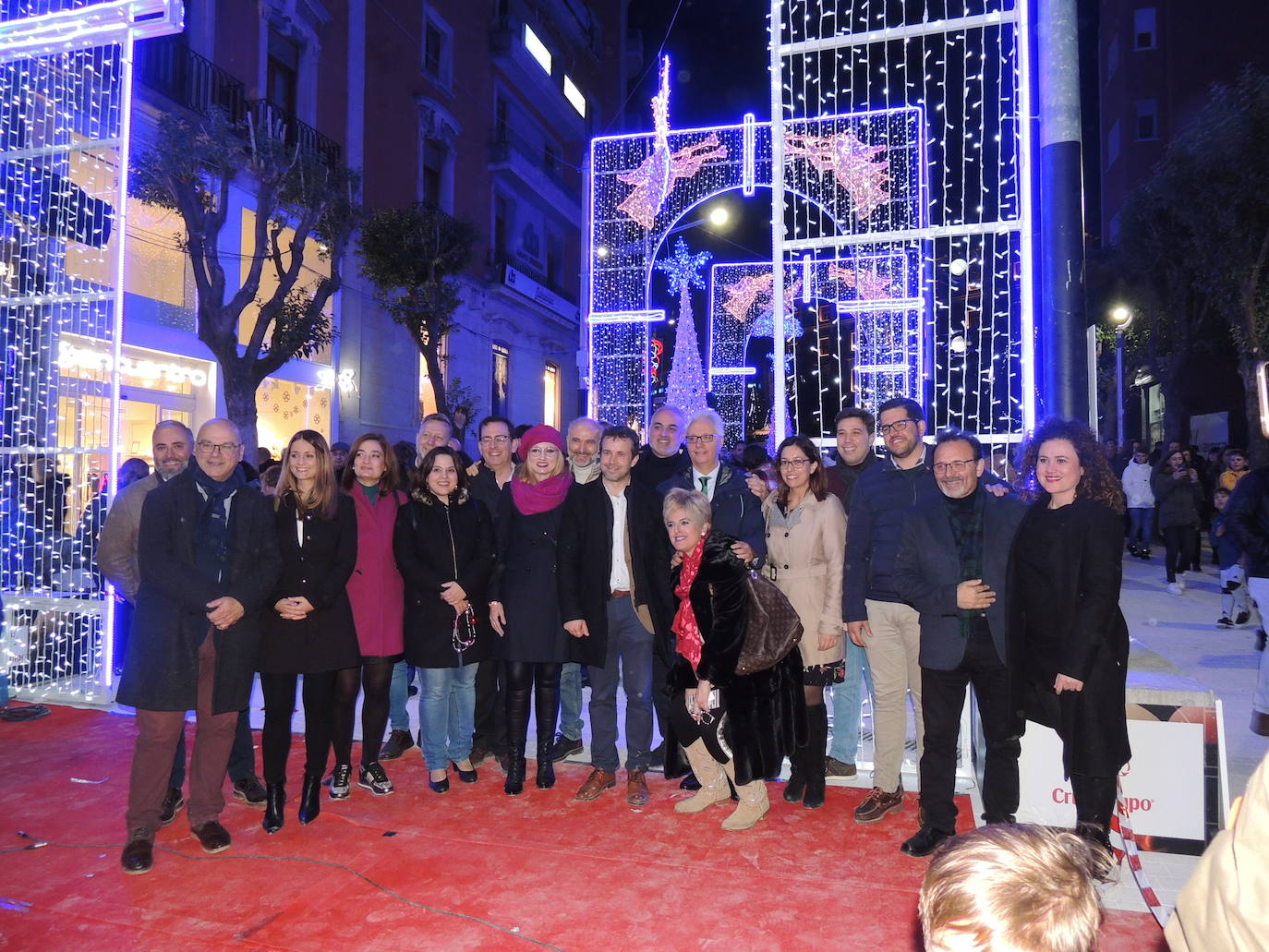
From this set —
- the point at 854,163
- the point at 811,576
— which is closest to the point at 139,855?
the point at 811,576

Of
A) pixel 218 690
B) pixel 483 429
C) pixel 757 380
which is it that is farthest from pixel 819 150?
pixel 757 380

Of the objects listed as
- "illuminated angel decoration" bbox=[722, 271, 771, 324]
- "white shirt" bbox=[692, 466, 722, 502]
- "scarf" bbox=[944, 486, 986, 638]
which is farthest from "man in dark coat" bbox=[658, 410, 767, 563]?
"illuminated angel decoration" bbox=[722, 271, 771, 324]

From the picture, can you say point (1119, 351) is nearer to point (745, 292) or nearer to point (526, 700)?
A: point (745, 292)

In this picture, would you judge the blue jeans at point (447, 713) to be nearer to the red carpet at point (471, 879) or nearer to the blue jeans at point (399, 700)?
the red carpet at point (471, 879)

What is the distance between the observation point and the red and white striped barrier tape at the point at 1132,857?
8.02 ft

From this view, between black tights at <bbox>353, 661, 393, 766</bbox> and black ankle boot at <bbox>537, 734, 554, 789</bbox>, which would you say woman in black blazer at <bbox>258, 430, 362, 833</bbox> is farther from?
black ankle boot at <bbox>537, 734, 554, 789</bbox>

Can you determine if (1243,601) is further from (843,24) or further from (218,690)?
(218,690)

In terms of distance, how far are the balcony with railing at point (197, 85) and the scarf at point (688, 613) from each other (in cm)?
1070

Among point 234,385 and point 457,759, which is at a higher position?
point 234,385

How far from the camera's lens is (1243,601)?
27.8 feet

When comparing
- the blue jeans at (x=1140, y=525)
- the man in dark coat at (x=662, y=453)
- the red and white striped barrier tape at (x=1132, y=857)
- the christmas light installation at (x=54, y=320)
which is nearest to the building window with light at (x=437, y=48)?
the christmas light installation at (x=54, y=320)

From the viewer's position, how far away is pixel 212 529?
379 centimetres

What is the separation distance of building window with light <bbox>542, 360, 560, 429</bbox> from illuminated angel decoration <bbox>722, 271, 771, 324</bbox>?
10.8 meters

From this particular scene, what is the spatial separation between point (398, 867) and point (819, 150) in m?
6.72
